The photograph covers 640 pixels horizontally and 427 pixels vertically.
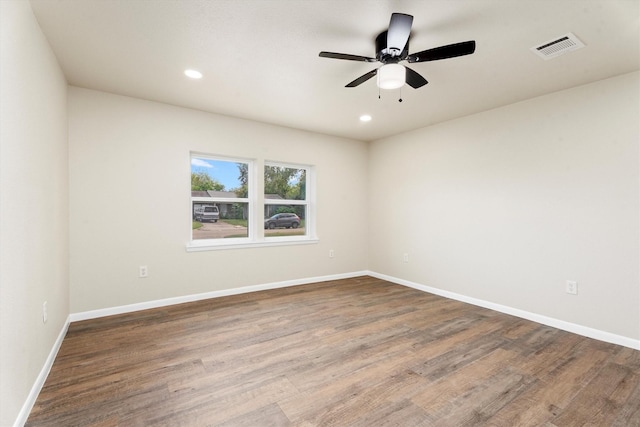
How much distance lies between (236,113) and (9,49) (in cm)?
243

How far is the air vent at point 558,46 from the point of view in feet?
7.06

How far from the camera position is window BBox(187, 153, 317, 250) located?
13.0 feet

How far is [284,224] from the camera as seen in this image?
4676mm

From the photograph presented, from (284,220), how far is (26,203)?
10.3ft

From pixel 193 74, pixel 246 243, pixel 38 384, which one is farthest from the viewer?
pixel 246 243

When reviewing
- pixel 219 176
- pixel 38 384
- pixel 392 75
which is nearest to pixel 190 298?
pixel 219 176

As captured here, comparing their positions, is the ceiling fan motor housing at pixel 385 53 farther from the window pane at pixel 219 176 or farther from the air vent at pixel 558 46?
the window pane at pixel 219 176

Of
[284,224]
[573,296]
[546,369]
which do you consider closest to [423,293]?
[573,296]

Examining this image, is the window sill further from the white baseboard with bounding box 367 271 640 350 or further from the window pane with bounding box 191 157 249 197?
the white baseboard with bounding box 367 271 640 350

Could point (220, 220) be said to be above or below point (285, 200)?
below

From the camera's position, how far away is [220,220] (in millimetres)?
4102

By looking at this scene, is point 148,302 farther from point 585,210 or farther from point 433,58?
point 585,210

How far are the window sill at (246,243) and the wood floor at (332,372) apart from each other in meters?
0.83

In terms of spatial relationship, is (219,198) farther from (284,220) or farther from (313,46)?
(313,46)
